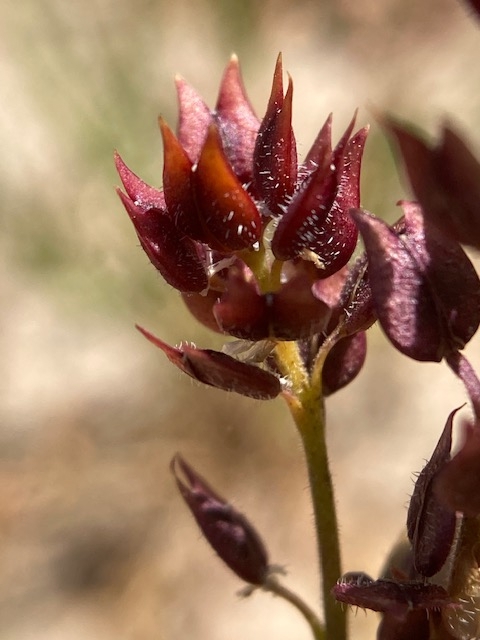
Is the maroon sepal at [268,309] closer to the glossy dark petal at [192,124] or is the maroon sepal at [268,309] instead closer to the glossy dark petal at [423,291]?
the glossy dark petal at [423,291]

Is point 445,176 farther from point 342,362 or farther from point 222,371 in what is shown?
point 342,362

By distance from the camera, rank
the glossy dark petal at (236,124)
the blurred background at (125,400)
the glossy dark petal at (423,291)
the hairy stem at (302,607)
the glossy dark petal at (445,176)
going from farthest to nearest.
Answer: the blurred background at (125,400), the hairy stem at (302,607), the glossy dark petal at (236,124), the glossy dark petal at (423,291), the glossy dark petal at (445,176)

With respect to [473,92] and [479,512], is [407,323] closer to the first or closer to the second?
[479,512]

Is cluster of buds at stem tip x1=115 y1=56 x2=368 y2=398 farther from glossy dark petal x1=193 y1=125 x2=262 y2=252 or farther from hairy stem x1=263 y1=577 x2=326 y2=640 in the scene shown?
hairy stem x1=263 y1=577 x2=326 y2=640

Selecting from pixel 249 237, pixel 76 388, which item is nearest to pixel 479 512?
pixel 249 237

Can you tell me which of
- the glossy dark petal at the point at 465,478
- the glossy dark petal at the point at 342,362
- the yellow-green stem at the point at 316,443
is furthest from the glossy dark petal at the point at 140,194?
the glossy dark petal at the point at 465,478

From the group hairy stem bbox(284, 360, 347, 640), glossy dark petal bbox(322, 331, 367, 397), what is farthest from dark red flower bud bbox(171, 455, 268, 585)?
glossy dark petal bbox(322, 331, 367, 397)
